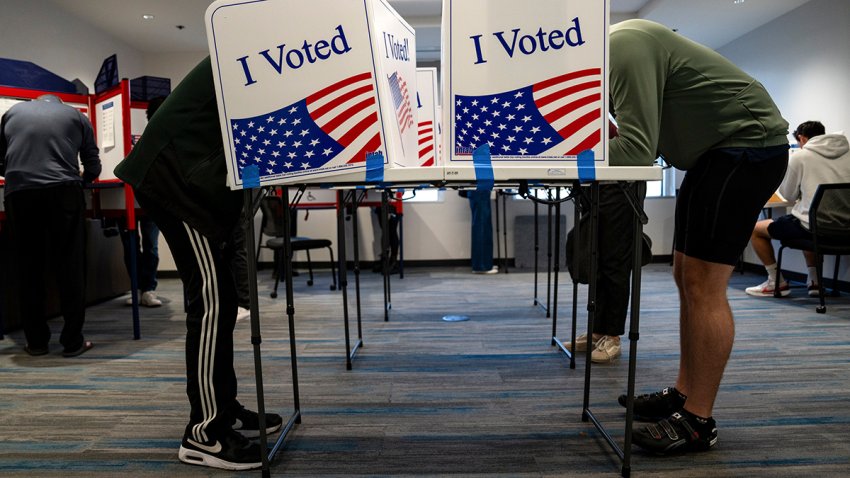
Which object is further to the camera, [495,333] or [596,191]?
[495,333]

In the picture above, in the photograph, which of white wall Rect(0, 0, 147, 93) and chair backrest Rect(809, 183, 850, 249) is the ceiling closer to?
white wall Rect(0, 0, 147, 93)

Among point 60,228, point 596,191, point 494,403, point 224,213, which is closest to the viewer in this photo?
point 224,213

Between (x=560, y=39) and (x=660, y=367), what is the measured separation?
1674 millimetres

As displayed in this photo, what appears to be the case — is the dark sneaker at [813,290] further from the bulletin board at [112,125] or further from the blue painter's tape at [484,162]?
the bulletin board at [112,125]

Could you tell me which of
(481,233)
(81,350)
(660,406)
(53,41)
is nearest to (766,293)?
(481,233)

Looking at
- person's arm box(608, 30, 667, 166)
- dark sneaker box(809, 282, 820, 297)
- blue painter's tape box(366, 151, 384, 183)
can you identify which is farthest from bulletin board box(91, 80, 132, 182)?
dark sneaker box(809, 282, 820, 297)

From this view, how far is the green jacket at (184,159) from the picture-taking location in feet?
4.50

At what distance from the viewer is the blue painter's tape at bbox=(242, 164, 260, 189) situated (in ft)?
4.17

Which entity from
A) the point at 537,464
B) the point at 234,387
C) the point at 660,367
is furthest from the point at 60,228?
the point at 660,367

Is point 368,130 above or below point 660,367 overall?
above

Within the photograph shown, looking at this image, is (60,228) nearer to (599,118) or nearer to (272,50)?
(272,50)

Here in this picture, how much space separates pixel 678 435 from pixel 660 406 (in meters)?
0.26

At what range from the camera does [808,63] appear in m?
4.64

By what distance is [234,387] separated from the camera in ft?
5.21
